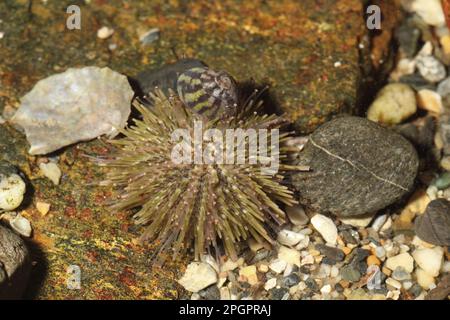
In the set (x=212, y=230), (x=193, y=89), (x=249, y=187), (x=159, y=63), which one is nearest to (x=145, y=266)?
(x=212, y=230)

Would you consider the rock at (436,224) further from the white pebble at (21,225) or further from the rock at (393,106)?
the white pebble at (21,225)

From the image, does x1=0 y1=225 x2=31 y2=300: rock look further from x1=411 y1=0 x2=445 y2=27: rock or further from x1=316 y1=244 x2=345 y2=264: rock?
x1=411 y1=0 x2=445 y2=27: rock

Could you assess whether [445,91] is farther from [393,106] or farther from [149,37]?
[149,37]

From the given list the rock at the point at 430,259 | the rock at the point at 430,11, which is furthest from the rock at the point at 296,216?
the rock at the point at 430,11

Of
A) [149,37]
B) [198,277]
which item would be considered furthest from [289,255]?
[149,37]

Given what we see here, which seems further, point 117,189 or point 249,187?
point 117,189

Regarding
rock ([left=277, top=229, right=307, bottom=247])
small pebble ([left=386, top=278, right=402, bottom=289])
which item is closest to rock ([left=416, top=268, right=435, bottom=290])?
small pebble ([left=386, top=278, right=402, bottom=289])

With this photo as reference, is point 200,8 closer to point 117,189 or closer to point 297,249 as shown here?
point 117,189
